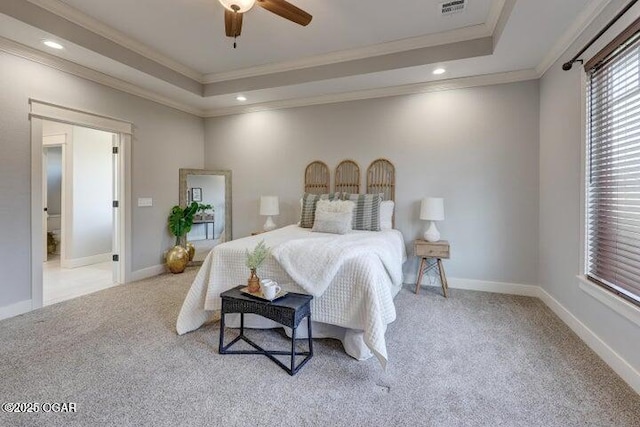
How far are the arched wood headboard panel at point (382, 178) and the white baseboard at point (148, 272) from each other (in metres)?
3.35

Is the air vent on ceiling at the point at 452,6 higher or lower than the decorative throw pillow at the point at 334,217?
higher

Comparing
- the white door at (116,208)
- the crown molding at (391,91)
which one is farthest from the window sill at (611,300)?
the white door at (116,208)

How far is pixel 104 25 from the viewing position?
3145mm

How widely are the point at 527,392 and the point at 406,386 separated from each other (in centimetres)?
73

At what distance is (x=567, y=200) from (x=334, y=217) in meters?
2.29

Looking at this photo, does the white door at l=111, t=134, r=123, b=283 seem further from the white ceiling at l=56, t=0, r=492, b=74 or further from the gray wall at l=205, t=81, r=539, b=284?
the gray wall at l=205, t=81, r=539, b=284

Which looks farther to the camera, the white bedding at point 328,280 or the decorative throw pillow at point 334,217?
the decorative throw pillow at point 334,217

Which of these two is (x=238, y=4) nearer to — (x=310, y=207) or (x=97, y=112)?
(x=310, y=207)

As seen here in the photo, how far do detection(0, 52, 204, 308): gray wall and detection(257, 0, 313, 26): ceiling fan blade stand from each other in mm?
2682

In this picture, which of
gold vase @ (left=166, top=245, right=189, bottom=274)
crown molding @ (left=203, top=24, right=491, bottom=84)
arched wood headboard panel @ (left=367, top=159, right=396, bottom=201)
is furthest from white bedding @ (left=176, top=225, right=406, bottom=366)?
crown molding @ (left=203, top=24, right=491, bottom=84)

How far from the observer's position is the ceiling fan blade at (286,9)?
221 cm

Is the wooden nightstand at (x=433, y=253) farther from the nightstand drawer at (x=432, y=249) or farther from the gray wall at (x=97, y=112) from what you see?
the gray wall at (x=97, y=112)

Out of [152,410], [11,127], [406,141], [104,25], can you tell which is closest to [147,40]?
Result: [104,25]

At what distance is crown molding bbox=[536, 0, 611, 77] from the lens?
2340 millimetres
